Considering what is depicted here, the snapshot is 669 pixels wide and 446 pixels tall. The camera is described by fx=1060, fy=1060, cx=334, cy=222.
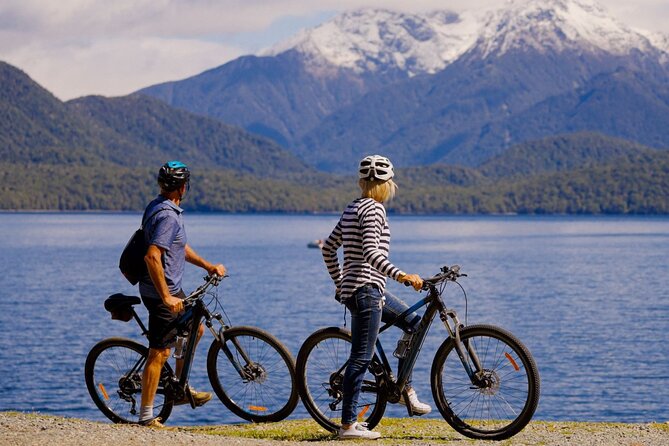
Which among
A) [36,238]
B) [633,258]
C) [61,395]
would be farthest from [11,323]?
[36,238]

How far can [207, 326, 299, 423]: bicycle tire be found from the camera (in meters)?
12.1

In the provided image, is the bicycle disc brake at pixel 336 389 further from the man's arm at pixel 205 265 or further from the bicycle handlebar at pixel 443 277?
the man's arm at pixel 205 265

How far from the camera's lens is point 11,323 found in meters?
60.6

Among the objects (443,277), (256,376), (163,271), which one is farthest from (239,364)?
(443,277)

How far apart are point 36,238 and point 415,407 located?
18820 cm

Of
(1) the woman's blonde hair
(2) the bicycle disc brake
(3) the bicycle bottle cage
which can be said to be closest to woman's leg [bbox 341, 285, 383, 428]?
(2) the bicycle disc brake

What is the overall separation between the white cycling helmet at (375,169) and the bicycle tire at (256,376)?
211cm

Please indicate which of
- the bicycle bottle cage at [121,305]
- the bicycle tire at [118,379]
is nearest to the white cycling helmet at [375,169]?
the bicycle bottle cage at [121,305]

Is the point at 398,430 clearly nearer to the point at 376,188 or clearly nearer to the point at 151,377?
the point at 151,377

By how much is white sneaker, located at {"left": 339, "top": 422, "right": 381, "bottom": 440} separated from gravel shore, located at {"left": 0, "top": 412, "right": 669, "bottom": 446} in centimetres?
11

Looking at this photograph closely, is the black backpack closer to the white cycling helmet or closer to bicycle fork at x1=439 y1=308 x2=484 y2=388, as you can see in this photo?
the white cycling helmet

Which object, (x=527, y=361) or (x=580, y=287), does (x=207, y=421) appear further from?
(x=580, y=287)

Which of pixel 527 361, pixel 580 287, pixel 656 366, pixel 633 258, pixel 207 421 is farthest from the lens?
pixel 633 258

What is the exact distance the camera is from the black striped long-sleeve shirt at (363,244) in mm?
11016
